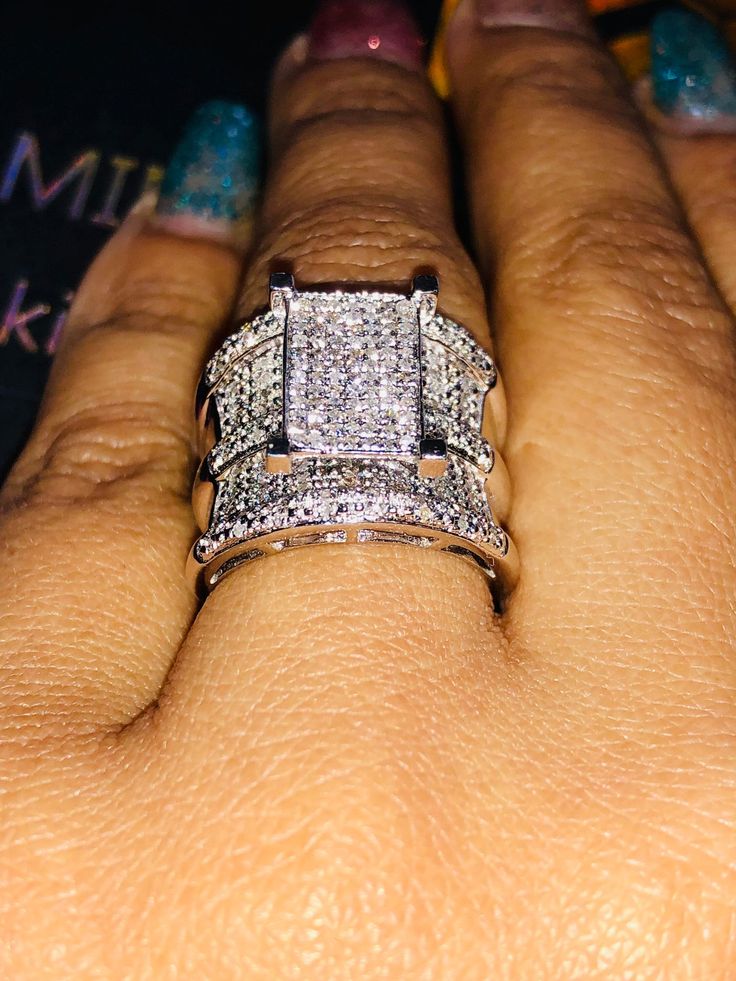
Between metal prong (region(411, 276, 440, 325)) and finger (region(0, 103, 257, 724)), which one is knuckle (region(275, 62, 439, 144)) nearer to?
finger (region(0, 103, 257, 724))

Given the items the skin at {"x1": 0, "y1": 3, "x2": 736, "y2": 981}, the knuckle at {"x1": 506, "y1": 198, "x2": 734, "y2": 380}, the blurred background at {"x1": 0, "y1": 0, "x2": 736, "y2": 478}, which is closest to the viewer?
the skin at {"x1": 0, "y1": 3, "x2": 736, "y2": 981}

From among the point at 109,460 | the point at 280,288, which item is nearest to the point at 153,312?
the point at 109,460

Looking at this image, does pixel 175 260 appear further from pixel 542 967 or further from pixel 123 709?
pixel 542 967

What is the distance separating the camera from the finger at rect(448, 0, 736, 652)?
0.64m

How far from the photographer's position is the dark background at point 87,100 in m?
1.12

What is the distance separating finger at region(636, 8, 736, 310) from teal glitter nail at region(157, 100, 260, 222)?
1.64ft

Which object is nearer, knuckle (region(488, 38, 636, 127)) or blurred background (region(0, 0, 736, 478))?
knuckle (region(488, 38, 636, 127))

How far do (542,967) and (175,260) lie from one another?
2.59 ft

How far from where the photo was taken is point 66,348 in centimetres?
95

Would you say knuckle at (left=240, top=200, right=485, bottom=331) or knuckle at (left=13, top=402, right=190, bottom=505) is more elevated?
knuckle at (left=240, top=200, right=485, bottom=331)

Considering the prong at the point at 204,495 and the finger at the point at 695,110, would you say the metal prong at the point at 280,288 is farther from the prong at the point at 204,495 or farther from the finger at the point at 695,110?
the finger at the point at 695,110

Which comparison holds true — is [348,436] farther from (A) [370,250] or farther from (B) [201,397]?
(A) [370,250]

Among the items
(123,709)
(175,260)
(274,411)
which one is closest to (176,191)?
(175,260)

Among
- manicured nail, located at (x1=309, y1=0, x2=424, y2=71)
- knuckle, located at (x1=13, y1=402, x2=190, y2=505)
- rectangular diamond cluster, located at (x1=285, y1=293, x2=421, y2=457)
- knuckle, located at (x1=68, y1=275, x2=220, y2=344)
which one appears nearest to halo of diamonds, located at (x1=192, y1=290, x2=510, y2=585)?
rectangular diamond cluster, located at (x1=285, y1=293, x2=421, y2=457)
